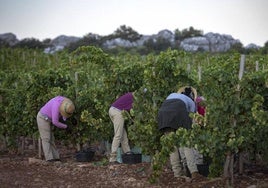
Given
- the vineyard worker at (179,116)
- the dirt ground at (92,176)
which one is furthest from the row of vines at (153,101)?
the dirt ground at (92,176)

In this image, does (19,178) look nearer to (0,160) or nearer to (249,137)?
(0,160)

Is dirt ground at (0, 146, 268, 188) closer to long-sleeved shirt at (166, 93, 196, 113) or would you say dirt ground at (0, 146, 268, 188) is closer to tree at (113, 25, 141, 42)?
long-sleeved shirt at (166, 93, 196, 113)

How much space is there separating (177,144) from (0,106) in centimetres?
602

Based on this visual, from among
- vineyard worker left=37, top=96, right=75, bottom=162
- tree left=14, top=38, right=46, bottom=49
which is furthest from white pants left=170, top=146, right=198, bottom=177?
tree left=14, top=38, right=46, bottom=49

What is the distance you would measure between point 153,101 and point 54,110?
89.6 inches

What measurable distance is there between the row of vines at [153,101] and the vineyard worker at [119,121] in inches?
9.6

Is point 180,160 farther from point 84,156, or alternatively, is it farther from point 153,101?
point 84,156

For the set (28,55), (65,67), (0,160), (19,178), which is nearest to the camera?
(19,178)

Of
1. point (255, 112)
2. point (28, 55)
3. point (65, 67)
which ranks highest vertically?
point (28, 55)

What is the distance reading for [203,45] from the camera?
52812 millimetres

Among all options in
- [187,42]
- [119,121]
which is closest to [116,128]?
[119,121]

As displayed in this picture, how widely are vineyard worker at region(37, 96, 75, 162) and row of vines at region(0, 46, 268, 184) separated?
1.27 feet

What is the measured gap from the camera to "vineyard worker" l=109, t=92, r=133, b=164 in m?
9.26

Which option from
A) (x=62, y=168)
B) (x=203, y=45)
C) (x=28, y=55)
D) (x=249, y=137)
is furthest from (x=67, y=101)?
(x=203, y=45)
